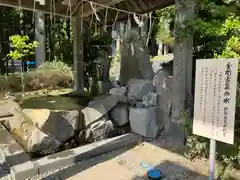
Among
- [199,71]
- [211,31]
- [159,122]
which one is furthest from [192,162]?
[211,31]

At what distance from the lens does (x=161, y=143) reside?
4.01m

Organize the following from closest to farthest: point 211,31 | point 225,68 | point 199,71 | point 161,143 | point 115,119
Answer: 1. point 225,68
2. point 199,71
3. point 211,31
4. point 161,143
5. point 115,119

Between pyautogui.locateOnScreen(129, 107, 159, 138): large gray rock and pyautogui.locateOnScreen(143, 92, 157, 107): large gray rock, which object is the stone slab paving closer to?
pyautogui.locateOnScreen(129, 107, 159, 138): large gray rock

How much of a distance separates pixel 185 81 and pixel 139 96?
1276 millimetres

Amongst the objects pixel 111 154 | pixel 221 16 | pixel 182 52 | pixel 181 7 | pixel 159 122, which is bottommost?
pixel 111 154

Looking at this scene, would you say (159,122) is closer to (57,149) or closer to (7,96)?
(57,149)

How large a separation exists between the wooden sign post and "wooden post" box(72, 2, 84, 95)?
16.8ft

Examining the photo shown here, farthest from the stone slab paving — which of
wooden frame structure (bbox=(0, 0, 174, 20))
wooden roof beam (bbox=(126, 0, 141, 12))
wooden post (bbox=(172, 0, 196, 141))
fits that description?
wooden roof beam (bbox=(126, 0, 141, 12))

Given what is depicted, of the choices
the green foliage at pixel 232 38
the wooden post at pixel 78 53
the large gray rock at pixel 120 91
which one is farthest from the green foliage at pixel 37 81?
the green foliage at pixel 232 38

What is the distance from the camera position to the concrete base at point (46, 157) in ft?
9.62

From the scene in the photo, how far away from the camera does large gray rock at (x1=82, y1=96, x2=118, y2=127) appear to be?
422cm

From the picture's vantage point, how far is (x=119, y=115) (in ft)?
14.6

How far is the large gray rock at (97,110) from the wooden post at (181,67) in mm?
1351

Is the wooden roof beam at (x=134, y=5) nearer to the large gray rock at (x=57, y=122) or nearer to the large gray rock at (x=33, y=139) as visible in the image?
the large gray rock at (x=57, y=122)
